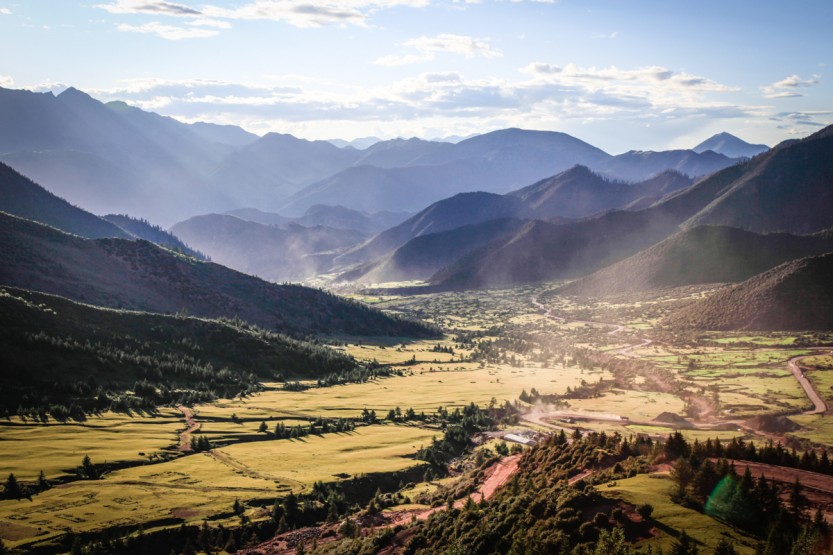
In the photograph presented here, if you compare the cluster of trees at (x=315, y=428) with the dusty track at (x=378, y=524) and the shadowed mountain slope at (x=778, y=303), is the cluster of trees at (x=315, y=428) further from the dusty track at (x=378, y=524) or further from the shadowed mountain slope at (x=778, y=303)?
the shadowed mountain slope at (x=778, y=303)

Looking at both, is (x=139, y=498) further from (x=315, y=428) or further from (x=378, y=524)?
(x=315, y=428)

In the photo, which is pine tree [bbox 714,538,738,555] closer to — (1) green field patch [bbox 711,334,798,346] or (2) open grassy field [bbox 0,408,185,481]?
(2) open grassy field [bbox 0,408,185,481]

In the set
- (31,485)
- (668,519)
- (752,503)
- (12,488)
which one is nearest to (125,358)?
(31,485)

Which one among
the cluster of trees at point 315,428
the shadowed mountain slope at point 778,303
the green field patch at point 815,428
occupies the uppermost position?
the shadowed mountain slope at point 778,303

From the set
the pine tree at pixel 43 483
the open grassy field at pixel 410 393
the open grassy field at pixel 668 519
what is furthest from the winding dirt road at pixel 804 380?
the pine tree at pixel 43 483

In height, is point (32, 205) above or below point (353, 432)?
above
